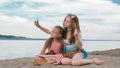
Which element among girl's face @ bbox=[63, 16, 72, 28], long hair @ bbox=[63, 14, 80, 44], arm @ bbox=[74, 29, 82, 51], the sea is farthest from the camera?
→ the sea

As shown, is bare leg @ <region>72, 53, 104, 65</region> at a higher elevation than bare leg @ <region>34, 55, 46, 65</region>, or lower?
higher

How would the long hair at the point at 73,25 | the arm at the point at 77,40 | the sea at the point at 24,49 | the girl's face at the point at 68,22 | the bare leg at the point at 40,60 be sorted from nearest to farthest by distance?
the arm at the point at 77,40, the long hair at the point at 73,25, the girl's face at the point at 68,22, the bare leg at the point at 40,60, the sea at the point at 24,49

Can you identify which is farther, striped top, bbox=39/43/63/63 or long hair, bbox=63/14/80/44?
striped top, bbox=39/43/63/63

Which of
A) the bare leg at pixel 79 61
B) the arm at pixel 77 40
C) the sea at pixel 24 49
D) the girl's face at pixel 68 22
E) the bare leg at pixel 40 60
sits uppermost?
the girl's face at pixel 68 22

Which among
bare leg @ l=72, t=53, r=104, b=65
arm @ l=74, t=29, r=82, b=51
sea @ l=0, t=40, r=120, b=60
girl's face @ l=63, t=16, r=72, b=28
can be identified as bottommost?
sea @ l=0, t=40, r=120, b=60

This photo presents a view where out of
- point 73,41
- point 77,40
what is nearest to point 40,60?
point 73,41

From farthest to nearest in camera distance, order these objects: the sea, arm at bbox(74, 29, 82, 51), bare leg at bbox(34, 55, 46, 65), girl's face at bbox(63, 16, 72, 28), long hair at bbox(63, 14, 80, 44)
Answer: the sea < bare leg at bbox(34, 55, 46, 65) < girl's face at bbox(63, 16, 72, 28) < long hair at bbox(63, 14, 80, 44) < arm at bbox(74, 29, 82, 51)

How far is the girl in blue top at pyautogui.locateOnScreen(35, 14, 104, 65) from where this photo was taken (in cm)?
963

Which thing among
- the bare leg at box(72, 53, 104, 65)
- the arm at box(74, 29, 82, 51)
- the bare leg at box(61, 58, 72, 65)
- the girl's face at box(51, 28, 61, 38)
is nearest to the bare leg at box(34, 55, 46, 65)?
the bare leg at box(61, 58, 72, 65)

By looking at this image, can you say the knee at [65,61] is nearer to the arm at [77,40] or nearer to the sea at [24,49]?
the arm at [77,40]

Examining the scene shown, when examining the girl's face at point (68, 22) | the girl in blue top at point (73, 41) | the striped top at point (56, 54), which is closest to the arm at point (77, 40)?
the girl in blue top at point (73, 41)

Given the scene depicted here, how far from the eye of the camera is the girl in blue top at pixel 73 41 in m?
9.63

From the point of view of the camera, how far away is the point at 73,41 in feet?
32.0

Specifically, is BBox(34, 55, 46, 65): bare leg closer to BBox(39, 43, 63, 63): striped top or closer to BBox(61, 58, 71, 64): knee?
BBox(39, 43, 63, 63): striped top
